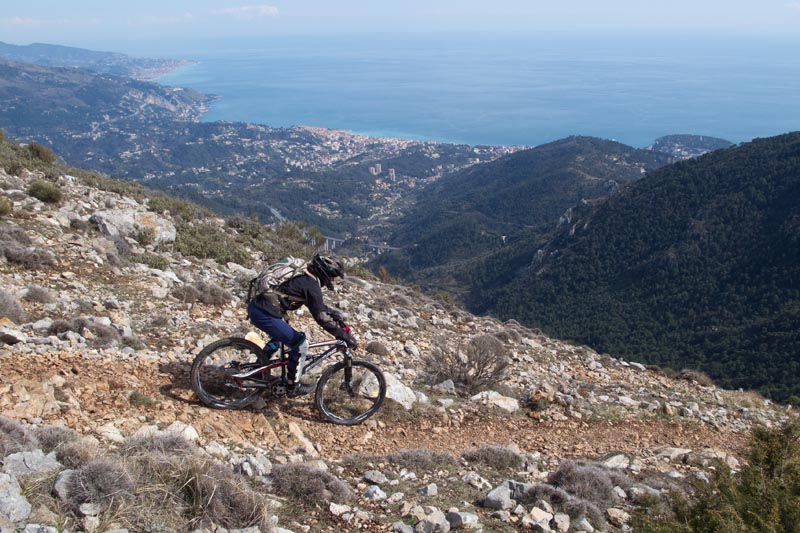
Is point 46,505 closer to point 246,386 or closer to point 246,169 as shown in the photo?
point 246,386

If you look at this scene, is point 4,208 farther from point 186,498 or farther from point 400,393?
point 186,498

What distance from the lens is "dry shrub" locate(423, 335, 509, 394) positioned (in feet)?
25.5

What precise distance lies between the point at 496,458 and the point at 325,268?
2.69 metres

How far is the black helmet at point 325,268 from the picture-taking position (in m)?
5.31

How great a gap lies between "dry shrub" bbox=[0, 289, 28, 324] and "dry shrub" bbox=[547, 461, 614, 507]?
640 cm

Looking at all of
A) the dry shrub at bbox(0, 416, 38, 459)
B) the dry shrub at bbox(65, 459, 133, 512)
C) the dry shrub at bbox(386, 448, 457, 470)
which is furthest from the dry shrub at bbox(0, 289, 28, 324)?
the dry shrub at bbox(386, 448, 457, 470)

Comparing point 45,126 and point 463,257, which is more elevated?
point 45,126

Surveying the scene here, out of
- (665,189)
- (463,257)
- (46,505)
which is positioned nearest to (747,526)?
(46,505)

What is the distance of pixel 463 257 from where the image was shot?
71.2m

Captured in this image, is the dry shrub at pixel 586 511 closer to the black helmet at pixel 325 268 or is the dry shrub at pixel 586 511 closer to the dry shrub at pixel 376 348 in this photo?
the black helmet at pixel 325 268

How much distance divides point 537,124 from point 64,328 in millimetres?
200477

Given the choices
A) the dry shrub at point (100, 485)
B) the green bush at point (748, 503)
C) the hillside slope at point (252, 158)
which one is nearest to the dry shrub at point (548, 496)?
the green bush at point (748, 503)

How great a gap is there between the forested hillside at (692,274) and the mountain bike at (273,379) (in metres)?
20.3

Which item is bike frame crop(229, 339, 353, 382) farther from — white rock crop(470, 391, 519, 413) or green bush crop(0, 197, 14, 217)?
green bush crop(0, 197, 14, 217)
